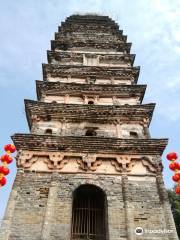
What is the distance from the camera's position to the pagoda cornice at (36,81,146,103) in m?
16.7

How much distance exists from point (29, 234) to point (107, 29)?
18628 millimetres

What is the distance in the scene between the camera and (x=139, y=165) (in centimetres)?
1291

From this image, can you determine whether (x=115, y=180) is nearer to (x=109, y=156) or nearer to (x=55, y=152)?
(x=109, y=156)

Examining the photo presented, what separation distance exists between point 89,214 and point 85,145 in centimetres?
267

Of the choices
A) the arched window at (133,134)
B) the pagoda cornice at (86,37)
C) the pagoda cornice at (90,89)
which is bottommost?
the arched window at (133,134)

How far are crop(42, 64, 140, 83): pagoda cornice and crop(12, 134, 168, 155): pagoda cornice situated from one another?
596cm

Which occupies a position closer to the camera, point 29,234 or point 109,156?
point 29,234

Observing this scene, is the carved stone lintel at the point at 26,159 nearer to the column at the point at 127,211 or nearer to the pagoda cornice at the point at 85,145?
the pagoda cornice at the point at 85,145

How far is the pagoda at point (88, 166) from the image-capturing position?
1091 centimetres

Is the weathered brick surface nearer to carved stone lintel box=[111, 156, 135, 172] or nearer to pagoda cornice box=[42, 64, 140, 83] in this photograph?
carved stone lintel box=[111, 156, 135, 172]

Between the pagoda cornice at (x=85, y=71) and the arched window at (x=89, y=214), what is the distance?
780 cm

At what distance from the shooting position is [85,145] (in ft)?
43.2

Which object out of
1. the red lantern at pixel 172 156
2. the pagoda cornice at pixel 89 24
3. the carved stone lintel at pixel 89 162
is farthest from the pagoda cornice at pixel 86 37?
the red lantern at pixel 172 156

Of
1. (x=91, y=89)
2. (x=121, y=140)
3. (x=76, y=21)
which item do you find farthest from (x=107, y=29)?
(x=121, y=140)
